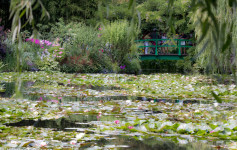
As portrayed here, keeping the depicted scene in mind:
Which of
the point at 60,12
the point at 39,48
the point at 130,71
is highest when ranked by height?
the point at 60,12

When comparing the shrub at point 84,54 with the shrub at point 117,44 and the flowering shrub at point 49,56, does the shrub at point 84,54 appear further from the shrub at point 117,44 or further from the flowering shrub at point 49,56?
the flowering shrub at point 49,56

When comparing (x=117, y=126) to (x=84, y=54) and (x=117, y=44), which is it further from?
(x=117, y=44)

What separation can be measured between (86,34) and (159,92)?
9245 millimetres

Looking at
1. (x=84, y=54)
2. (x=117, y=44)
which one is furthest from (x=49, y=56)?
(x=117, y=44)

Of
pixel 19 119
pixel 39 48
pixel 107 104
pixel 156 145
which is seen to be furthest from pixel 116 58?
pixel 156 145

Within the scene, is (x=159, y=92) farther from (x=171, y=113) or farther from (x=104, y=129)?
(x=104, y=129)

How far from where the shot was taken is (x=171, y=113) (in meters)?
4.39

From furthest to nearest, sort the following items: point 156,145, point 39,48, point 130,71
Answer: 1. point 130,71
2. point 39,48
3. point 156,145

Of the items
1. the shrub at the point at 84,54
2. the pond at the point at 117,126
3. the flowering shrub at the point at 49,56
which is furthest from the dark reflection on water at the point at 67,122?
the shrub at the point at 84,54

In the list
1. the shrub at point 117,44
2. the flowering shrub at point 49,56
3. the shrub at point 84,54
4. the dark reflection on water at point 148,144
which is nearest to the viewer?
the dark reflection on water at point 148,144

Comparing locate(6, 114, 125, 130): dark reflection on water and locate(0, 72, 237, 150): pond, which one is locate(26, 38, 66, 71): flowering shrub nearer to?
locate(0, 72, 237, 150): pond

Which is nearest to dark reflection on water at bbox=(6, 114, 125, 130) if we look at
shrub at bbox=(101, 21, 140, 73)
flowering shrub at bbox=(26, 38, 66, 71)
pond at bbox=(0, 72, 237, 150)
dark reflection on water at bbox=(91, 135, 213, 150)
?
pond at bbox=(0, 72, 237, 150)

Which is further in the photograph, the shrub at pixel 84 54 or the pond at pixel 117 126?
the shrub at pixel 84 54

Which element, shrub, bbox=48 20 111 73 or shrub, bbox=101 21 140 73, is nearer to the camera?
shrub, bbox=48 20 111 73
